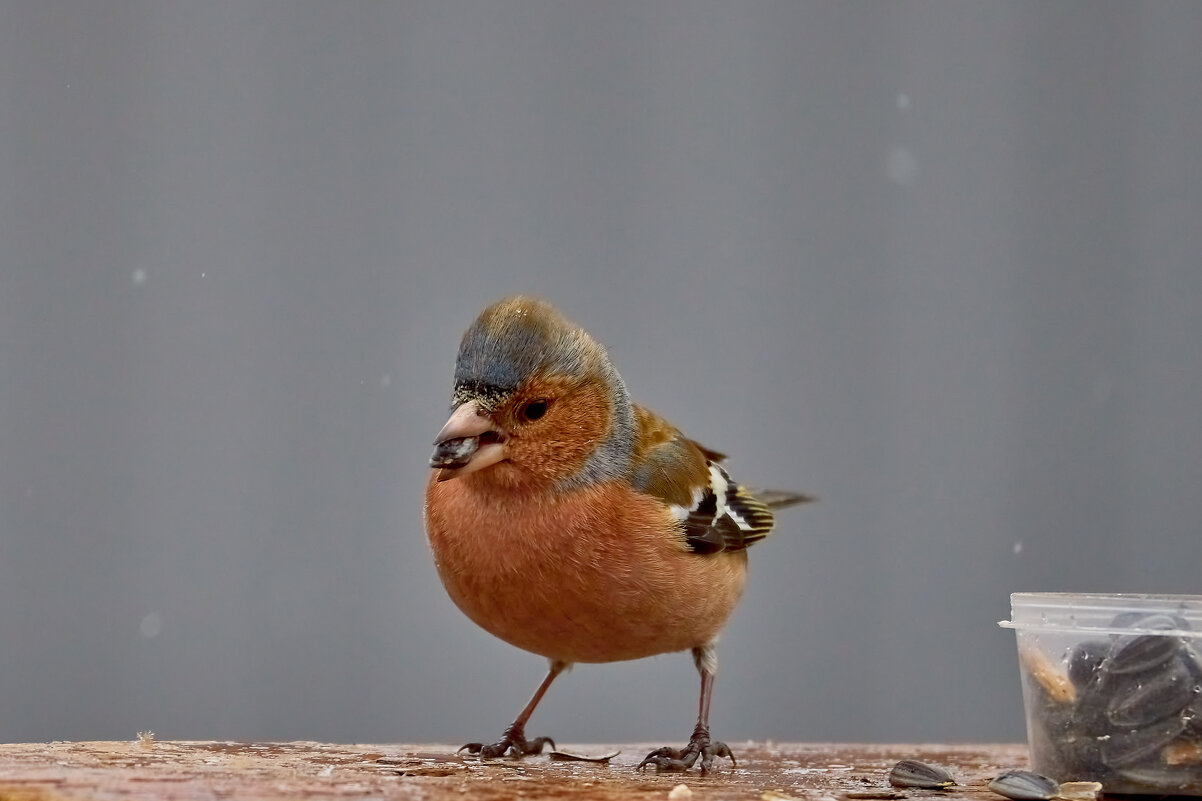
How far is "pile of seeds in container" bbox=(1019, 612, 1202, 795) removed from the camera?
7.90ft

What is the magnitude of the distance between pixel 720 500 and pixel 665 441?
24cm

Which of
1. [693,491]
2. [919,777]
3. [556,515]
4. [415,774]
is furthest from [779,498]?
[415,774]

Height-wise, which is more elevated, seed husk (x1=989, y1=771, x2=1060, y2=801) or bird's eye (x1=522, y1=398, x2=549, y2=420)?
bird's eye (x1=522, y1=398, x2=549, y2=420)

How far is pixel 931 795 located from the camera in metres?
2.51

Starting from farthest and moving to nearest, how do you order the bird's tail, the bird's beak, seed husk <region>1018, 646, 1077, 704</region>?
the bird's tail
the bird's beak
seed husk <region>1018, 646, 1077, 704</region>

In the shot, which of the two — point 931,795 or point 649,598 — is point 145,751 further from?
point 931,795

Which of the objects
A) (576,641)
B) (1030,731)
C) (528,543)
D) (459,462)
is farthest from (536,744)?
(1030,731)

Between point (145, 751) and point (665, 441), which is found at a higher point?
point (665, 441)

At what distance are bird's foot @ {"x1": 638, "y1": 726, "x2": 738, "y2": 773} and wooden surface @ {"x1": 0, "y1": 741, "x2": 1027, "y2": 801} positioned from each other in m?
0.04

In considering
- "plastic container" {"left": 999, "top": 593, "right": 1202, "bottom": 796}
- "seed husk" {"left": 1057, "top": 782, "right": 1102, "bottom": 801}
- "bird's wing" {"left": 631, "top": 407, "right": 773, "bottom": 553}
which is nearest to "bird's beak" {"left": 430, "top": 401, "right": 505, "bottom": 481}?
"bird's wing" {"left": 631, "top": 407, "right": 773, "bottom": 553}

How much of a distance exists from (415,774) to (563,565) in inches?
21.8

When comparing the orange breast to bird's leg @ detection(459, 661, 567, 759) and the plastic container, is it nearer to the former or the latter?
bird's leg @ detection(459, 661, 567, 759)

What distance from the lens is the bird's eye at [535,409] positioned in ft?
9.50

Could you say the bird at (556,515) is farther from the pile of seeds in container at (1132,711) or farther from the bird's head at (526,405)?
the pile of seeds in container at (1132,711)
